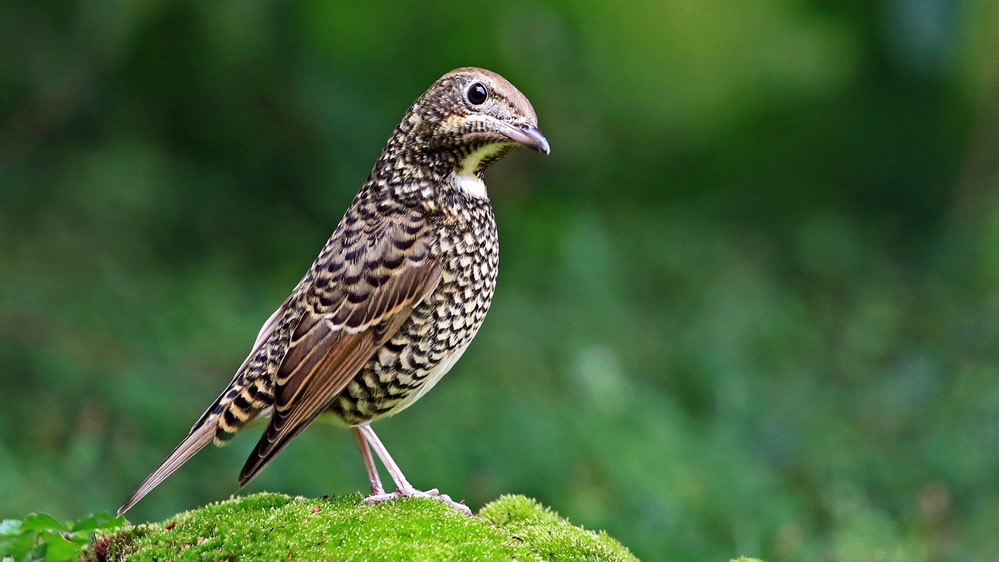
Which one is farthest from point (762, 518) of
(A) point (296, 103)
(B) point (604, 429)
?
(A) point (296, 103)

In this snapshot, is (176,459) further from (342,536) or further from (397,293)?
(397,293)

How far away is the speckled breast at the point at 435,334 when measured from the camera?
12.7ft

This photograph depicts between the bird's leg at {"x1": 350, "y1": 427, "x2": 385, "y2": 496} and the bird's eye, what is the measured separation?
1221 mm

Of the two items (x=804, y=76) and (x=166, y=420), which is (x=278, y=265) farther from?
(x=804, y=76)

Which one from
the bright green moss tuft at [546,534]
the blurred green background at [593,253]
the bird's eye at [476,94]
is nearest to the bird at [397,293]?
the bird's eye at [476,94]

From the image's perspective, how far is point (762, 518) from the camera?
5.65 meters

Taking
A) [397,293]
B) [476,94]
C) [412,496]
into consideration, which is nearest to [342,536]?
[412,496]

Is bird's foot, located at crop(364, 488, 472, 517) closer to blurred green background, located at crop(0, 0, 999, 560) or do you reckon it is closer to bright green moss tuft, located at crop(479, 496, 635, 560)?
bright green moss tuft, located at crop(479, 496, 635, 560)

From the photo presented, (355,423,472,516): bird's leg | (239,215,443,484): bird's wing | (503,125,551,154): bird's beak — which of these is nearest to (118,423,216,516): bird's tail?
(239,215,443,484): bird's wing

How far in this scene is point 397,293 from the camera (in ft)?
12.6

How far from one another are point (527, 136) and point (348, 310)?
32.5 inches

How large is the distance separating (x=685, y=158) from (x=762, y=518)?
122 inches

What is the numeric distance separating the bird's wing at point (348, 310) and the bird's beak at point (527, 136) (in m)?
0.43

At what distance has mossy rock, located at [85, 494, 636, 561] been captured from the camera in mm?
3193
